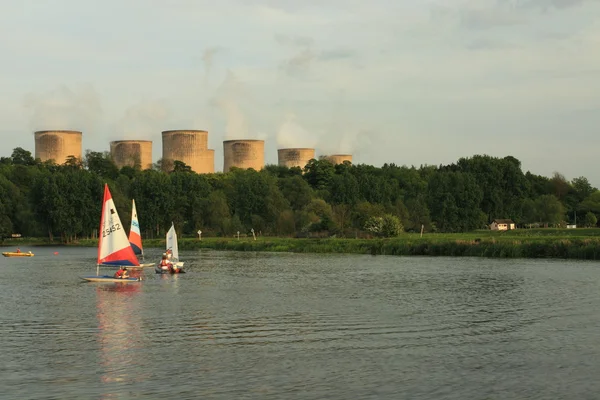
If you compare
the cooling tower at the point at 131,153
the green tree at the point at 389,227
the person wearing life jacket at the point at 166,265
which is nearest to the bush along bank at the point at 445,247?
the green tree at the point at 389,227

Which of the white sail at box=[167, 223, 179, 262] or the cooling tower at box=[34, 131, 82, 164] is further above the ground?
the cooling tower at box=[34, 131, 82, 164]

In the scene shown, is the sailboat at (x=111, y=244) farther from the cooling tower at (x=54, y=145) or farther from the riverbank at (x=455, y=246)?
the cooling tower at (x=54, y=145)

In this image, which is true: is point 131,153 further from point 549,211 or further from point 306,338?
point 306,338

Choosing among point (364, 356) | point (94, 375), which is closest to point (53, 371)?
point (94, 375)

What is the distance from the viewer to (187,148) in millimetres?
177500

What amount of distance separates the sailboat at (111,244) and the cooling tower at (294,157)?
143 meters

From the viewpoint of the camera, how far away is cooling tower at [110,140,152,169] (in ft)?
603

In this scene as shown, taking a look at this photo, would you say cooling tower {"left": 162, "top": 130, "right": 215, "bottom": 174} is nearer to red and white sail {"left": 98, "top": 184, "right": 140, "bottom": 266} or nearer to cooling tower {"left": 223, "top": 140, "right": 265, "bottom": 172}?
cooling tower {"left": 223, "top": 140, "right": 265, "bottom": 172}

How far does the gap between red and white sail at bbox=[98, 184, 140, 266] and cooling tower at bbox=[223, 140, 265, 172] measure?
130358 mm

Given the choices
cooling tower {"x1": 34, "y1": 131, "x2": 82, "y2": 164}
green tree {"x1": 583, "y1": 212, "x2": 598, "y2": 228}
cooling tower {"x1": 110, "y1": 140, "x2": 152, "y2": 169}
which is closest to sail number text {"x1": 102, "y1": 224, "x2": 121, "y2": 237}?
green tree {"x1": 583, "y1": 212, "x2": 598, "y2": 228}

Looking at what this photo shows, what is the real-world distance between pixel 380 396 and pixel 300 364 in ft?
14.0

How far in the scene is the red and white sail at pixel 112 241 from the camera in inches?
1982

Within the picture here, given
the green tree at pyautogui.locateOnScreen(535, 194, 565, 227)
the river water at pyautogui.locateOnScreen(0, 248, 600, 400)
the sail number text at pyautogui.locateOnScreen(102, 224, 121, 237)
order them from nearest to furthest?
the river water at pyautogui.locateOnScreen(0, 248, 600, 400) < the sail number text at pyautogui.locateOnScreen(102, 224, 121, 237) < the green tree at pyautogui.locateOnScreen(535, 194, 565, 227)

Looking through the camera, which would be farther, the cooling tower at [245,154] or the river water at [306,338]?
the cooling tower at [245,154]
